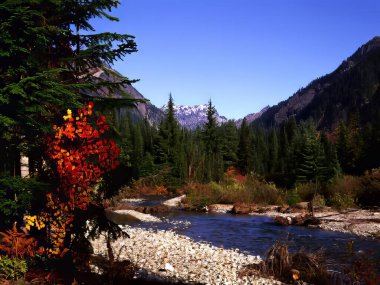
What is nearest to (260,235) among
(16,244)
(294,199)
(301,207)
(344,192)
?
(301,207)

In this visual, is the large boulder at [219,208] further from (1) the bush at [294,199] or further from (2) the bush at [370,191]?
(2) the bush at [370,191]

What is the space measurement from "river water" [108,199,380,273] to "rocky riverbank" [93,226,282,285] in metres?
Result: 1.67

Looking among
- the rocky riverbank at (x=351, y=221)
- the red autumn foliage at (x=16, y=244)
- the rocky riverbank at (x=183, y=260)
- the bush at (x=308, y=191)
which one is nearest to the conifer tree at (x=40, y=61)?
the red autumn foliage at (x=16, y=244)

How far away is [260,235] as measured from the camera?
64.6 feet

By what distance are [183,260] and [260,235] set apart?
7148mm

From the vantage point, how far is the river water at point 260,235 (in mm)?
15423

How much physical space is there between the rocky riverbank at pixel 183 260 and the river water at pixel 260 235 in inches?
65.8

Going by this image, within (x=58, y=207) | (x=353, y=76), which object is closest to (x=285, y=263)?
(x=58, y=207)

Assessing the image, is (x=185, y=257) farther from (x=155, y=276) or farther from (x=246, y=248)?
(x=246, y=248)

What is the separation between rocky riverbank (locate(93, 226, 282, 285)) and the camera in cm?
1155

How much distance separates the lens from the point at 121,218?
25734 mm

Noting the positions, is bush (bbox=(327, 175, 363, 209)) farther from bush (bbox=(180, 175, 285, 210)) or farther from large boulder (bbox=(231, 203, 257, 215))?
large boulder (bbox=(231, 203, 257, 215))

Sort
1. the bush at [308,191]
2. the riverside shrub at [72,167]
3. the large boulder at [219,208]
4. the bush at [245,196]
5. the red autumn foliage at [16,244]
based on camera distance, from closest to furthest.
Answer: the red autumn foliage at [16,244] < the riverside shrub at [72,167] < the large boulder at [219,208] < the bush at [308,191] < the bush at [245,196]

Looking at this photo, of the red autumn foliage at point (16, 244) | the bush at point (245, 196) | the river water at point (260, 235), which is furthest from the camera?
the bush at point (245, 196)
